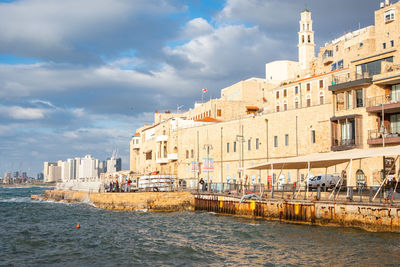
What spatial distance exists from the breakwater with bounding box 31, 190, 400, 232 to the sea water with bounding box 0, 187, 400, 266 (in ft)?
2.24

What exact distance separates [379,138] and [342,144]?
4117mm

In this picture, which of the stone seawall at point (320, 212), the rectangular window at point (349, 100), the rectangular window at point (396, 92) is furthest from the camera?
the rectangular window at point (349, 100)

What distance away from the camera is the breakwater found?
23.2m

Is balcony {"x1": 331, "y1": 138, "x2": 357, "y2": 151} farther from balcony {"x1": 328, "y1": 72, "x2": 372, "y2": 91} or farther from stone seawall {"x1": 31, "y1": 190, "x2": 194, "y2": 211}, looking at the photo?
stone seawall {"x1": 31, "y1": 190, "x2": 194, "y2": 211}

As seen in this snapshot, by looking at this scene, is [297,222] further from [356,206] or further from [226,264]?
[226,264]

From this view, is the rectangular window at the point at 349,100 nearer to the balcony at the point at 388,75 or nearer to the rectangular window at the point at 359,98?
the rectangular window at the point at 359,98

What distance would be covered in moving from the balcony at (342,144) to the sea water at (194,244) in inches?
560

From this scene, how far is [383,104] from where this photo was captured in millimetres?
37062

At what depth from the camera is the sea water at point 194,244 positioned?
18906 millimetres

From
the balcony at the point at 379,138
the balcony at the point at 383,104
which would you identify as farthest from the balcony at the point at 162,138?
the balcony at the point at 379,138

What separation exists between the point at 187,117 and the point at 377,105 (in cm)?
5718

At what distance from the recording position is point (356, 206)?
24.3 m

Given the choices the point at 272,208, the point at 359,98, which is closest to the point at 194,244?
the point at 272,208

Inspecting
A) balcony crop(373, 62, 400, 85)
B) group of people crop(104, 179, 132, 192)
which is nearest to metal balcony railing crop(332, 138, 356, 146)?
balcony crop(373, 62, 400, 85)
